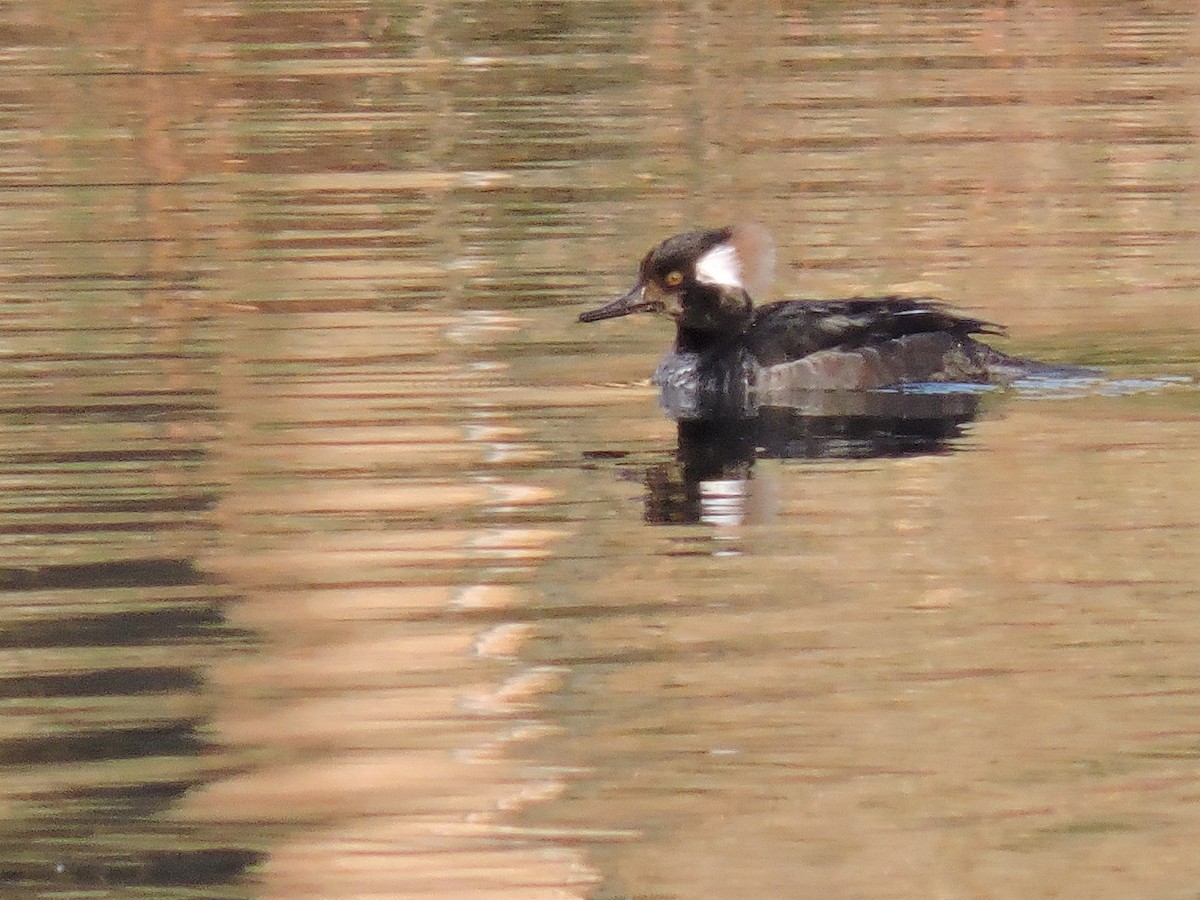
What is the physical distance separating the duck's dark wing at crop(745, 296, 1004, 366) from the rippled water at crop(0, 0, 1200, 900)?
47 centimetres

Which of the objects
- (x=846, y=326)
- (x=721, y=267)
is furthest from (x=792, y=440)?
(x=721, y=267)

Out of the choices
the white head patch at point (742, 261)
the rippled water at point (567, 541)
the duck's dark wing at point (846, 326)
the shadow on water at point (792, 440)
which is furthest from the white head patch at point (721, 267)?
the shadow on water at point (792, 440)

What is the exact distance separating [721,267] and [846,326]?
2.91 feet

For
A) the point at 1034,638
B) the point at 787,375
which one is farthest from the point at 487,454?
the point at 1034,638

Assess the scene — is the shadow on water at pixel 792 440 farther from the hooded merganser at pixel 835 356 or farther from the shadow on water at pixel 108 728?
the shadow on water at pixel 108 728

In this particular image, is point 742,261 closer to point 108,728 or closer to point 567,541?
point 567,541

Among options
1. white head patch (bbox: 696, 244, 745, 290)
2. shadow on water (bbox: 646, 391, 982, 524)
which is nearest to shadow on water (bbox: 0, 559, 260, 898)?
shadow on water (bbox: 646, 391, 982, 524)

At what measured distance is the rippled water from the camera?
20.5 feet

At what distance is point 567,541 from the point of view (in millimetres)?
9039

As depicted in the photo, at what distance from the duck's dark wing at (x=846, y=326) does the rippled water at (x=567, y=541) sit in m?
0.47

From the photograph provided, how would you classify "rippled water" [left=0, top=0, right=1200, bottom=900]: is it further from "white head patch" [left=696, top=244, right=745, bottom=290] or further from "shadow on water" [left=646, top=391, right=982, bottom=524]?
"white head patch" [left=696, top=244, right=745, bottom=290]

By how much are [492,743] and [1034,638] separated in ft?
5.25

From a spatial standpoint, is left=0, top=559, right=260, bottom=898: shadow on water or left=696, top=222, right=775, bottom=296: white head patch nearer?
left=0, top=559, right=260, bottom=898: shadow on water

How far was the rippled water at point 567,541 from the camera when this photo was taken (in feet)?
20.5
